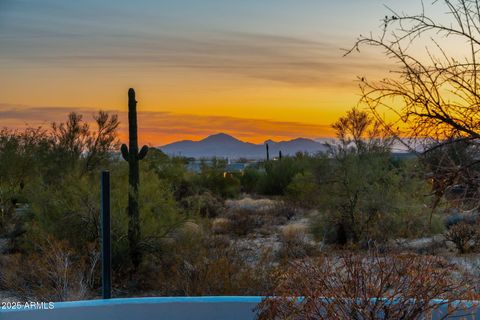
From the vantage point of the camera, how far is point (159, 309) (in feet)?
19.3

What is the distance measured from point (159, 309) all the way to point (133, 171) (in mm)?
7582

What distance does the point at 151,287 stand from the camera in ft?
39.4

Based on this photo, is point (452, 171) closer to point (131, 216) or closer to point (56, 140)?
point (131, 216)

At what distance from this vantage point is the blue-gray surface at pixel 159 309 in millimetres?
5680

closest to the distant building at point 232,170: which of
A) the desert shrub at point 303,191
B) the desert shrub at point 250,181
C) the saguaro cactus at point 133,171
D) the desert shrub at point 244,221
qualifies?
the desert shrub at point 250,181

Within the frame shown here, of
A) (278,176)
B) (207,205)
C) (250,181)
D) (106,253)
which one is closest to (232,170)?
(250,181)

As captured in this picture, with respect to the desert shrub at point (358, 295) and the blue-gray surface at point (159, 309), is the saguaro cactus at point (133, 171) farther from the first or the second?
the desert shrub at point (358, 295)

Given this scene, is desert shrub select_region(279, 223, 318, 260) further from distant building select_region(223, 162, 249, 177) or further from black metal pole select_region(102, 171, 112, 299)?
distant building select_region(223, 162, 249, 177)

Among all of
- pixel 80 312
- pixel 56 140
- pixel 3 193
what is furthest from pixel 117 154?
pixel 80 312

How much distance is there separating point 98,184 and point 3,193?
816 centimetres

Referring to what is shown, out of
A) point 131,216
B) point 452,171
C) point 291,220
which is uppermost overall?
point 452,171

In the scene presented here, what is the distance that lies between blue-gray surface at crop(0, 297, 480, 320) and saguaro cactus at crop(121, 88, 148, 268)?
7.24m

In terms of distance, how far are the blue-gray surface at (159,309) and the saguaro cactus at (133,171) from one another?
7.24m

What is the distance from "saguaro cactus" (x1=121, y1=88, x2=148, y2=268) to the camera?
12977 millimetres
